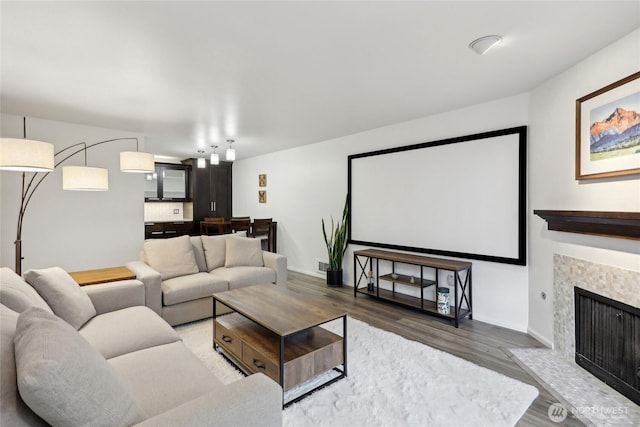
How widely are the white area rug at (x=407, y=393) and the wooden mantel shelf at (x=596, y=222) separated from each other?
3.98 ft

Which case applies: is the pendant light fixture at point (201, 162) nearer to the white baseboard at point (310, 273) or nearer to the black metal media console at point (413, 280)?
the white baseboard at point (310, 273)

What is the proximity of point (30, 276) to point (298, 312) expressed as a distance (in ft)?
6.04

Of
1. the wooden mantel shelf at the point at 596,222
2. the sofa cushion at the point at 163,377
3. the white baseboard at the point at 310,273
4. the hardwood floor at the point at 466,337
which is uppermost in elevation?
the wooden mantel shelf at the point at 596,222

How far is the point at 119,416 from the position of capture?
101 cm

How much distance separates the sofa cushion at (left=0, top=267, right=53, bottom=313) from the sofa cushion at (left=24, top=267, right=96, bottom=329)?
67mm

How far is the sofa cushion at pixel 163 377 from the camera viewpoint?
137 centimetres

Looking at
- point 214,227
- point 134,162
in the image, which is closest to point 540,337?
point 134,162

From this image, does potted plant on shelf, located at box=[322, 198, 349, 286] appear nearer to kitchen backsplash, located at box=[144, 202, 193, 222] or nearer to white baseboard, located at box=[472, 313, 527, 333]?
white baseboard, located at box=[472, 313, 527, 333]

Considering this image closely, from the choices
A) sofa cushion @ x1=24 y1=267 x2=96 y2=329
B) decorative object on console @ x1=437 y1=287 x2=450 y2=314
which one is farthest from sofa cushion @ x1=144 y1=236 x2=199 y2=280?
decorative object on console @ x1=437 y1=287 x2=450 y2=314

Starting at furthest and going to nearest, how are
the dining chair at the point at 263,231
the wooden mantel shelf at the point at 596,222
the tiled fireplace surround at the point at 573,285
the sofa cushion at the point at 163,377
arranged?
the dining chair at the point at 263,231 < the tiled fireplace surround at the point at 573,285 < the wooden mantel shelf at the point at 596,222 < the sofa cushion at the point at 163,377

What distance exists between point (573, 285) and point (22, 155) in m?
4.29

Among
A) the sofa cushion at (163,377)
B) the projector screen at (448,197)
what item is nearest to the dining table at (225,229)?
the projector screen at (448,197)

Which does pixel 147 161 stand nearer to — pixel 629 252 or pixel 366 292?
pixel 366 292

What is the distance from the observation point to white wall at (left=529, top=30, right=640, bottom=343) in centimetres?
211
